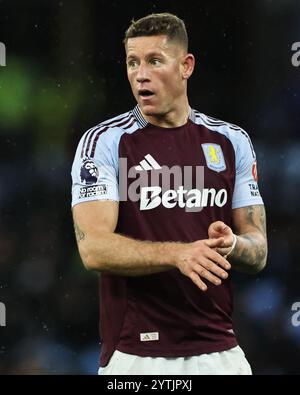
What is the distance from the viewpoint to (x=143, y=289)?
4.00m

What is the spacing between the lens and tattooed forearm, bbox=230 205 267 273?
13.5ft

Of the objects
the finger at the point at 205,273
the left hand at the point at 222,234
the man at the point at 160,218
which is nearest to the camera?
the finger at the point at 205,273

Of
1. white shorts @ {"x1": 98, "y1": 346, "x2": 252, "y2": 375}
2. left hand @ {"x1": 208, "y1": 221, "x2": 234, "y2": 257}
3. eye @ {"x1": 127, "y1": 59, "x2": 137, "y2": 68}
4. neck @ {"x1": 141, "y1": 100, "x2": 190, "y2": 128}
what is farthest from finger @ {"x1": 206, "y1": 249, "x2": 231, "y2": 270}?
eye @ {"x1": 127, "y1": 59, "x2": 137, "y2": 68}

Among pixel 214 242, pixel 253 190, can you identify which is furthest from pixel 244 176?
pixel 214 242

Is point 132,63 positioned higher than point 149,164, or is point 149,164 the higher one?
point 132,63

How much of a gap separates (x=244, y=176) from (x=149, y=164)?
0.53 m

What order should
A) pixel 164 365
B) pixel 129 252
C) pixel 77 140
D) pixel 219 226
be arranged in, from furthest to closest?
pixel 77 140 → pixel 164 365 → pixel 129 252 → pixel 219 226

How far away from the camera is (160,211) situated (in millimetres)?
4070

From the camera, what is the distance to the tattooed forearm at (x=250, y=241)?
411 cm

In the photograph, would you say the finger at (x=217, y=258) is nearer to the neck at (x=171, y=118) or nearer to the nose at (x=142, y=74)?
the neck at (x=171, y=118)

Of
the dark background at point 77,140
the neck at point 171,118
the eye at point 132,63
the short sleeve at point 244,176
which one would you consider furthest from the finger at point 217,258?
the dark background at point 77,140

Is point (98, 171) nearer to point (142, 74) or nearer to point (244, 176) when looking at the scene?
point (142, 74)

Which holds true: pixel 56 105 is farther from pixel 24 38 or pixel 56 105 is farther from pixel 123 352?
pixel 123 352

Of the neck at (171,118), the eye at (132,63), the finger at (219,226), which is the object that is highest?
the eye at (132,63)
